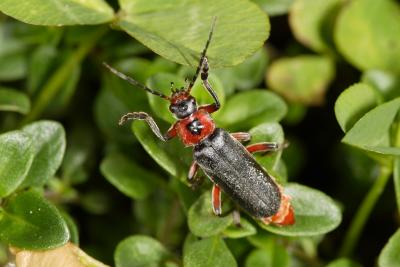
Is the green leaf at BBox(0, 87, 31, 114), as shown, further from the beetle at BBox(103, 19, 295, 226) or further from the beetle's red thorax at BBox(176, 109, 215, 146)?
the beetle's red thorax at BBox(176, 109, 215, 146)

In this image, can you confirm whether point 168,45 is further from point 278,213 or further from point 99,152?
point 99,152

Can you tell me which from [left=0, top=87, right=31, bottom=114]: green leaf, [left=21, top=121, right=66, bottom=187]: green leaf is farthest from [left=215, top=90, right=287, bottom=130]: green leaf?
[left=0, top=87, right=31, bottom=114]: green leaf

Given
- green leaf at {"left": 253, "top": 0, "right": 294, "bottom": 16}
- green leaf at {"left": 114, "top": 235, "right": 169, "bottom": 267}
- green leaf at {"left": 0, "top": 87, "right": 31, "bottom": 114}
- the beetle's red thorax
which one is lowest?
green leaf at {"left": 114, "top": 235, "right": 169, "bottom": 267}

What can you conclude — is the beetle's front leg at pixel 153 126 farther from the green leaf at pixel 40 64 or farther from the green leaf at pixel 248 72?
the green leaf at pixel 40 64

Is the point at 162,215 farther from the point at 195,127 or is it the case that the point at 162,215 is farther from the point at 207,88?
the point at 207,88

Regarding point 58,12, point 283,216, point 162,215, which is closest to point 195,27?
point 58,12

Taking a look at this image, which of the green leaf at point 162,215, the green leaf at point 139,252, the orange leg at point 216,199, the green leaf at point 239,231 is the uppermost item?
the orange leg at point 216,199

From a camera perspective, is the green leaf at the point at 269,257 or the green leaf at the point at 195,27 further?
the green leaf at the point at 269,257

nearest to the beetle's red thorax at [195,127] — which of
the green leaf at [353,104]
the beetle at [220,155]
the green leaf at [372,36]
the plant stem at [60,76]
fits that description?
the beetle at [220,155]
